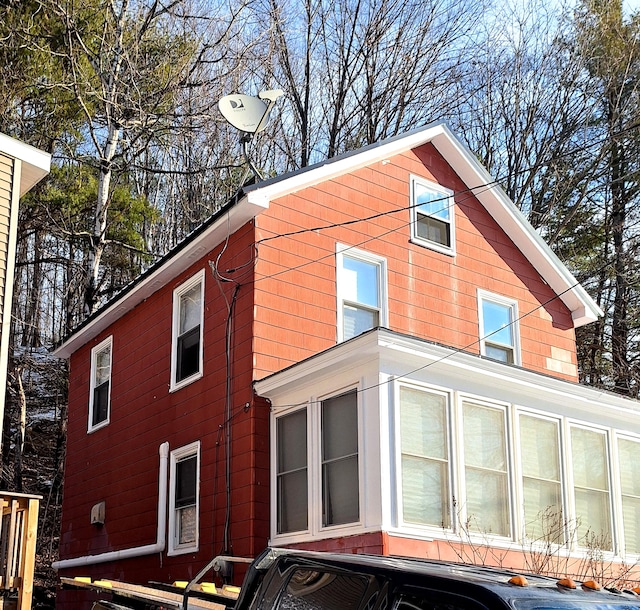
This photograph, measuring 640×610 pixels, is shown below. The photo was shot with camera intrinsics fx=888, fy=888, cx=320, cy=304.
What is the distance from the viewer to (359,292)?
12.7 meters

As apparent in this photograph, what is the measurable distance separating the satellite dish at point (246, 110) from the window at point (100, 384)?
198 inches

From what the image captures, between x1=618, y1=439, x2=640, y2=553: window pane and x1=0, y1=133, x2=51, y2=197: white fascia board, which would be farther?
x1=618, y1=439, x2=640, y2=553: window pane

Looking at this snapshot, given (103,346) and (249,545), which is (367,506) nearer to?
(249,545)

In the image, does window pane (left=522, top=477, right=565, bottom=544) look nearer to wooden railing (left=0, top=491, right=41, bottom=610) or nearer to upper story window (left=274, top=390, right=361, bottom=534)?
upper story window (left=274, top=390, right=361, bottom=534)

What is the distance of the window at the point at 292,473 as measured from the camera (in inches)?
420

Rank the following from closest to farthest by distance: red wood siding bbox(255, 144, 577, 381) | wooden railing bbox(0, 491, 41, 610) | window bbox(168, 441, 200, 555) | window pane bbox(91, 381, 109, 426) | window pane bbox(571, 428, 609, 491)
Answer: wooden railing bbox(0, 491, 41, 610) < window pane bbox(571, 428, 609, 491) < red wood siding bbox(255, 144, 577, 381) < window bbox(168, 441, 200, 555) < window pane bbox(91, 381, 109, 426)

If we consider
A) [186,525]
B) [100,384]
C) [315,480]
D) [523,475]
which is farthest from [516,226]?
[100,384]

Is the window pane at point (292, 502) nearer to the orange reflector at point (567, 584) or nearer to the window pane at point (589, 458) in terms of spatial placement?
the window pane at point (589, 458)

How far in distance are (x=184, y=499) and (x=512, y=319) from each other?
604 cm

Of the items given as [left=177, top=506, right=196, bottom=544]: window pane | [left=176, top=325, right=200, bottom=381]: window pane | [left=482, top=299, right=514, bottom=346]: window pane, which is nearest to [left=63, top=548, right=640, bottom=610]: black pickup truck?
[left=177, top=506, right=196, bottom=544]: window pane

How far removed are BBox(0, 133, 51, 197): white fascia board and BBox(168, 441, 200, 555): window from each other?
4343 millimetres

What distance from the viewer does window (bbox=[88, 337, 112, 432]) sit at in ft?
51.1

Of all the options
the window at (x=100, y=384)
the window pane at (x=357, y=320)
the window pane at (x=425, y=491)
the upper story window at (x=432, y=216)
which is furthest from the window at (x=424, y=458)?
the window at (x=100, y=384)

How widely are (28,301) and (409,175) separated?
22759mm
